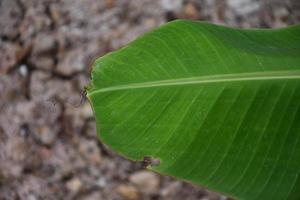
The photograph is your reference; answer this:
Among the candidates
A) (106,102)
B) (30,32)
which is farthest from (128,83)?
(30,32)

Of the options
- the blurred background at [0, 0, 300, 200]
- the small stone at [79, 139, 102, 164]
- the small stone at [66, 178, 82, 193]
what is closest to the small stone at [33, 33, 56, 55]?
the blurred background at [0, 0, 300, 200]

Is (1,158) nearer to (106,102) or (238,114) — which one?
(106,102)

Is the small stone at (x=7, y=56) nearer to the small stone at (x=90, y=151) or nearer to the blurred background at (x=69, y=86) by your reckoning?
the blurred background at (x=69, y=86)

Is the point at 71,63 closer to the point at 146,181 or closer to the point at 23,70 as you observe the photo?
the point at 23,70

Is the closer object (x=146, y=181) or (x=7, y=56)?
(x=146, y=181)

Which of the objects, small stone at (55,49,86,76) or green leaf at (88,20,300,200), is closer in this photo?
green leaf at (88,20,300,200)

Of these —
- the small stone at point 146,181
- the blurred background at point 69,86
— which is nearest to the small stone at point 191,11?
the blurred background at point 69,86

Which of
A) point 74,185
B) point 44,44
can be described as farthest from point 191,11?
point 74,185

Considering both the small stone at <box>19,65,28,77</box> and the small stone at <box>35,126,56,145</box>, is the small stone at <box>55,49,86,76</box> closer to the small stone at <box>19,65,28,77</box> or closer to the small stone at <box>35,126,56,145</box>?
the small stone at <box>19,65,28,77</box>
